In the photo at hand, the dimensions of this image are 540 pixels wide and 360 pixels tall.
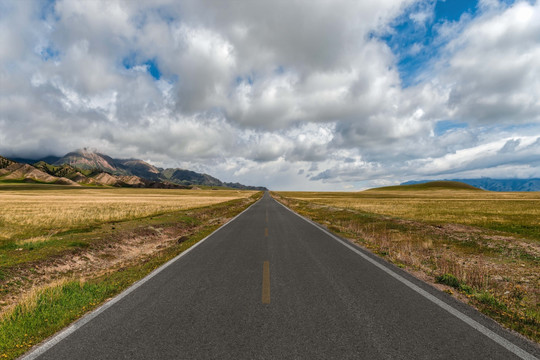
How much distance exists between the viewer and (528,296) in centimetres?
589

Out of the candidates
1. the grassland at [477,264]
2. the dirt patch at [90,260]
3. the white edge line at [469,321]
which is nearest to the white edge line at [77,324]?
the dirt patch at [90,260]

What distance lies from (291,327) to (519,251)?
1084cm

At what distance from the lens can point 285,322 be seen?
4.37 m

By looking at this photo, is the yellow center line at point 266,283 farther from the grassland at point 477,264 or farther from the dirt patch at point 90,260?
the dirt patch at point 90,260

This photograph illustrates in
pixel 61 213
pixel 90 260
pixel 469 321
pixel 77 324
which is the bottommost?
pixel 61 213

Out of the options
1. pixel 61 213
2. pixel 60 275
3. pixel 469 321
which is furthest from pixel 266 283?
pixel 61 213

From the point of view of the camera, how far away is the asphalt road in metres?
3.61

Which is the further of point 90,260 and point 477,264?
point 90,260

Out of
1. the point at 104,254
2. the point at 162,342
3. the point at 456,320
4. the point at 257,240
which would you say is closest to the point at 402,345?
the point at 456,320

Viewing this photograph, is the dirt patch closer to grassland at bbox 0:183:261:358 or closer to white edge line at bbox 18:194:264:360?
grassland at bbox 0:183:261:358

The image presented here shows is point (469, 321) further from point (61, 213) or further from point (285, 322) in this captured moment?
point (61, 213)

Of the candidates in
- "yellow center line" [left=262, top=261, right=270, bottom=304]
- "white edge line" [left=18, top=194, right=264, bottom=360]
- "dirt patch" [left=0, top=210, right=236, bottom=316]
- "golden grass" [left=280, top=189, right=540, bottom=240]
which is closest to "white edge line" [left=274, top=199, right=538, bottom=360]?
"yellow center line" [left=262, top=261, right=270, bottom=304]

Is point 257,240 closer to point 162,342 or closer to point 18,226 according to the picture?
point 162,342

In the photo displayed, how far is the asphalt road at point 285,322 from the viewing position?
361 cm
